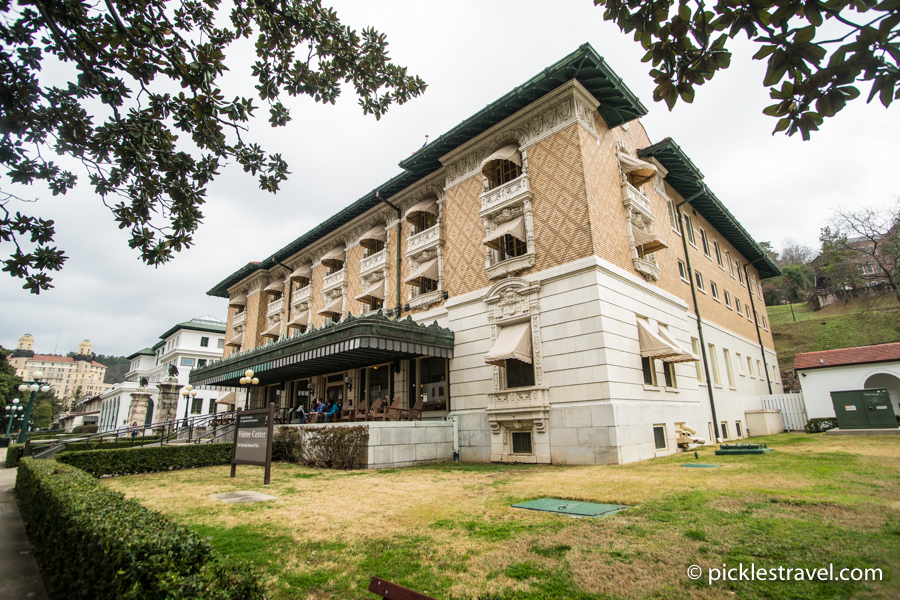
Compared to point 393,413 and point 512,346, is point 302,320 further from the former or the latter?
point 512,346

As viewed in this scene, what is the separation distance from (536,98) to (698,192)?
12.5 metres

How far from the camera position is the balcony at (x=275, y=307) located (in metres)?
31.9

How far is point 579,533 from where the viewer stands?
520 centimetres

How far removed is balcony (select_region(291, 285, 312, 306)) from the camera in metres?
29.1

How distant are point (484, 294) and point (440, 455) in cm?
628

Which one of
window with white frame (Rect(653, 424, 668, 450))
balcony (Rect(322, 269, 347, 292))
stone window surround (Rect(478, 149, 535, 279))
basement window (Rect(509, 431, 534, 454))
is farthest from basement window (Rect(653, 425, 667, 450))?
balcony (Rect(322, 269, 347, 292))

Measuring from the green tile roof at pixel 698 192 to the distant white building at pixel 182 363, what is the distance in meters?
53.7

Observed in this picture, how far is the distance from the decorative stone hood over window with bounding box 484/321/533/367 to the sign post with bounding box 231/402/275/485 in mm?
7177

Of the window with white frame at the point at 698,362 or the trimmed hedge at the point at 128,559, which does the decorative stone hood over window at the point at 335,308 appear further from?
the trimmed hedge at the point at 128,559

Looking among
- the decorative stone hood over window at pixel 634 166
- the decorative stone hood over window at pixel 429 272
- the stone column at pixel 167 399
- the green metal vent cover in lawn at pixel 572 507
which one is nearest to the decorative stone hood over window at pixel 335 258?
the decorative stone hood over window at pixel 429 272

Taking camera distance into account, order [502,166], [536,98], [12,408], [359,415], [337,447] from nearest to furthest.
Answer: [337,447]
[536,98]
[359,415]
[502,166]
[12,408]

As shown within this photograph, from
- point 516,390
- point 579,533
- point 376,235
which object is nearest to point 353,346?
point 516,390

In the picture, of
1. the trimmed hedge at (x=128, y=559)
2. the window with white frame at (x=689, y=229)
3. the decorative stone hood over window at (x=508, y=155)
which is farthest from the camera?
the window with white frame at (x=689, y=229)

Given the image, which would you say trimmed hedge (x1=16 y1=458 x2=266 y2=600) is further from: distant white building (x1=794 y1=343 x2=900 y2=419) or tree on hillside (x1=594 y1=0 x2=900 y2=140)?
distant white building (x1=794 y1=343 x2=900 y2=419)
